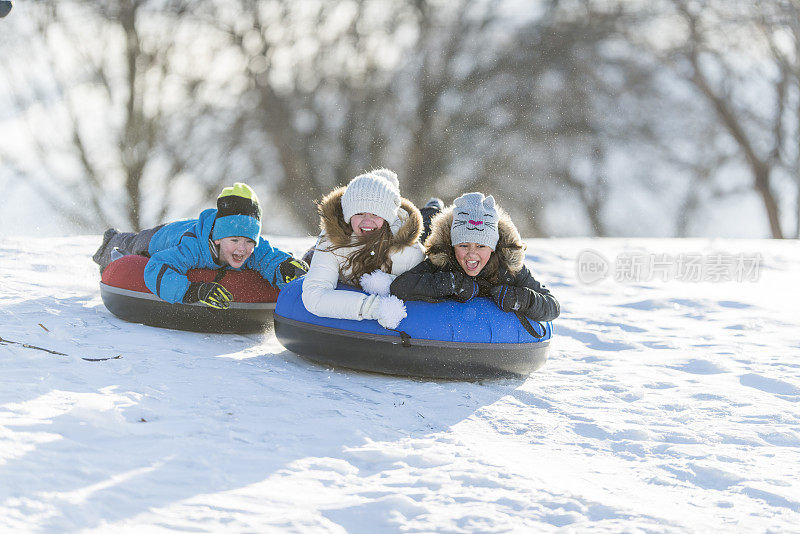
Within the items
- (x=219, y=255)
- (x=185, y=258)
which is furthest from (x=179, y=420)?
(x=219, y=255)

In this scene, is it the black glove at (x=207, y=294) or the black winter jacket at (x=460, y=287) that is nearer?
the black winter jacket at (x=460, y=287)

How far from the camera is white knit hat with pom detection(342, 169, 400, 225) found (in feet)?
12.1

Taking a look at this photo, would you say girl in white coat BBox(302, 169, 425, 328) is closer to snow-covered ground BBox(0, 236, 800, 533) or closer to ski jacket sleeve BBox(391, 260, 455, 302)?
ski jacket sleeve BBox(391, 260, 455, 302)

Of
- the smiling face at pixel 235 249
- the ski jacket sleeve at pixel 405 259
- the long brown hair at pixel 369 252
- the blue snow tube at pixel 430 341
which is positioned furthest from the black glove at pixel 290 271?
the ski jacket sleeve at pixel 405 259

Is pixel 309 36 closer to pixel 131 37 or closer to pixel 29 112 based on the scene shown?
pixel 131 37

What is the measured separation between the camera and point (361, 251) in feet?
12.2

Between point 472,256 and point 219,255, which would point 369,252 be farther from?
point 219,255

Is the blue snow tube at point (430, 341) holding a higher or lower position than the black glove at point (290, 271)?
lower

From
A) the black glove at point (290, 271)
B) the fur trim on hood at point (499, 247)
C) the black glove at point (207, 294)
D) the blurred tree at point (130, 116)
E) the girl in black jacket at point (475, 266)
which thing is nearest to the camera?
the girl in black jacket at point (475, 266)

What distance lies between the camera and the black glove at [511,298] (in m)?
3.72

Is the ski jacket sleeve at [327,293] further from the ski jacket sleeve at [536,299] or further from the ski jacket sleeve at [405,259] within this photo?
the ski jacket sleeve at [536,299]

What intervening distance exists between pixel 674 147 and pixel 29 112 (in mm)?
12562

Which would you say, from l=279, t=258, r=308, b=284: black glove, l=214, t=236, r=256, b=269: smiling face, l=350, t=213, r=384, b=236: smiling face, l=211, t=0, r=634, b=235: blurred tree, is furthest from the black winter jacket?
l=211, t=0, r=634, b=235: blurred tree

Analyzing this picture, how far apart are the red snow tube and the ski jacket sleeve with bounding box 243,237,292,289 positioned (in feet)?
0.17
